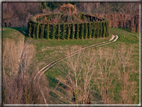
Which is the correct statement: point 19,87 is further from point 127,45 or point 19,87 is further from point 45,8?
point 45,8

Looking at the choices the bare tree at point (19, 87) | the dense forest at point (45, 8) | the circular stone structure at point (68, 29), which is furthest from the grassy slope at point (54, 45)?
the dense forest at point (45, 8)

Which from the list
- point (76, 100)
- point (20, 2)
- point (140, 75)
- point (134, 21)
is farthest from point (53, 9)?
point (76, 100)

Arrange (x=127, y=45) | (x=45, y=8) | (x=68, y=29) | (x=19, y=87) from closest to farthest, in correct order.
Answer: (x=19, y=87) < (x=127, y=45) < (x=68, y=29) < (x=45, y=8)

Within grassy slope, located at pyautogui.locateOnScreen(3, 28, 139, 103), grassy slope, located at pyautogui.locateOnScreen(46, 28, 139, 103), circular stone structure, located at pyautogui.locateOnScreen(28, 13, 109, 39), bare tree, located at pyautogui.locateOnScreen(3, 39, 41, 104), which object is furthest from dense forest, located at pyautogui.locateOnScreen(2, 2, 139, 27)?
bare tree, located at pyautogui.locateOnScreen(3, 39, 41, 104)

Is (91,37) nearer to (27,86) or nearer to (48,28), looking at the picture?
(48,28)

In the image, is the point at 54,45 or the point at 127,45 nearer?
the point at 54,45

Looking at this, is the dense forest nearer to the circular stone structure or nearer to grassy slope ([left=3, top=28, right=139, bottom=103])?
grassy slope ([left=3, top=28, right=139, bottom=103])

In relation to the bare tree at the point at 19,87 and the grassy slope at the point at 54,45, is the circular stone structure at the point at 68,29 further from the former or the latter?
the bare tree at the point at 19,87


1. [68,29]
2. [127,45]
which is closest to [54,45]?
[68,29]

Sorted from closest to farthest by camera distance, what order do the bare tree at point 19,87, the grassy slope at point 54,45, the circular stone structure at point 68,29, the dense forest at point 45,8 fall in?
the bare tree at point 19,87, the grassy slope at point 54,45, the circular stone structure at point 68,29, the dense forest at point 45,8
